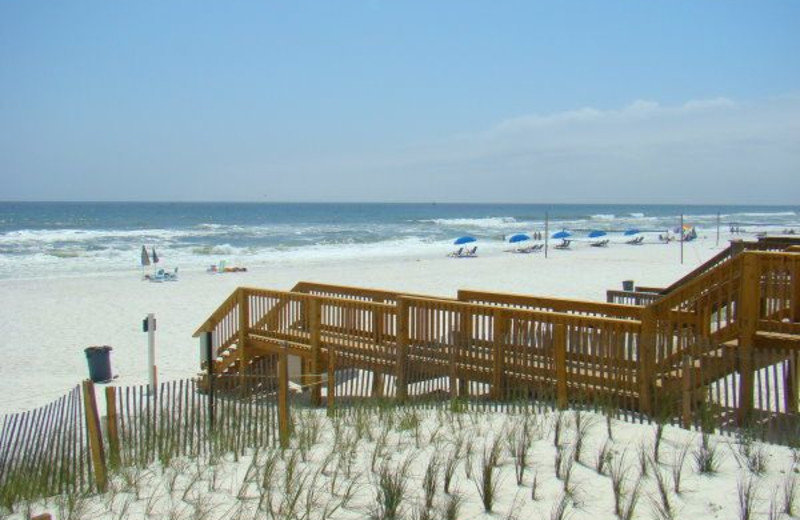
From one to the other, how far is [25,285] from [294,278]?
1004 centimetres

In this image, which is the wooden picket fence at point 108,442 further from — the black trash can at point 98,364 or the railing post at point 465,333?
the black trash can at point 98,364

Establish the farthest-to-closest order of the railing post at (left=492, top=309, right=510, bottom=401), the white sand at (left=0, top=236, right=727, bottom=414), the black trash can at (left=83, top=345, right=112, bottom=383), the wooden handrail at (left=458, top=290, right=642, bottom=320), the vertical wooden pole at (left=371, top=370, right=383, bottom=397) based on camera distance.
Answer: the white sand at (left=0, top=236, right=727, bottom=414)
the black trash can at (left=83, top=345, right=112, bottom=383)
the vertical wooden pole at (left=371, top=370, right=383, bottom=397)
the wooden handrail at (left=458, top=290, right=642, bottom=320)
the railing post at (left=492, top=309, right=510, bottom=401)

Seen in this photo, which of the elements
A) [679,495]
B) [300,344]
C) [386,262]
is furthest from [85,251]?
[679,495]

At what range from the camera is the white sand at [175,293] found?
589 inches

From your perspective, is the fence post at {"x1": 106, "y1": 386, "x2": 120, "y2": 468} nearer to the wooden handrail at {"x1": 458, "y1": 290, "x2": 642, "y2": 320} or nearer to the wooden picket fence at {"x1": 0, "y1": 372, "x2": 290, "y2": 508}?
the wooden picket fence at {"x1": 0, "y1": 372, "x2": 290, "y2": 508}

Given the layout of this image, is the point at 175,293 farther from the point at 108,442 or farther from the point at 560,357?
the point at 560,357

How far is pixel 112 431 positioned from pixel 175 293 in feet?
64.3

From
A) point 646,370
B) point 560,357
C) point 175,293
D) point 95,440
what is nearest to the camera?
Answer: point 95,440

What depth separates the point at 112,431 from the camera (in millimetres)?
7277

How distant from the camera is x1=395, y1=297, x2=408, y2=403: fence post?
10.3 meters

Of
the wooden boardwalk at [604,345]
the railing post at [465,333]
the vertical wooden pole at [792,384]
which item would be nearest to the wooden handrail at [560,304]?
the wooden boardwalk at [604,345]

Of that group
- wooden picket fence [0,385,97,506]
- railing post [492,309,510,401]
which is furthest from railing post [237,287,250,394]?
railing post [492,309,510,401]

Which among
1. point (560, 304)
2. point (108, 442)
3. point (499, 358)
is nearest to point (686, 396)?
point (499, 358)

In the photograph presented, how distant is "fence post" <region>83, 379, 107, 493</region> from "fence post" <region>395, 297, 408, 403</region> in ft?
13.7
